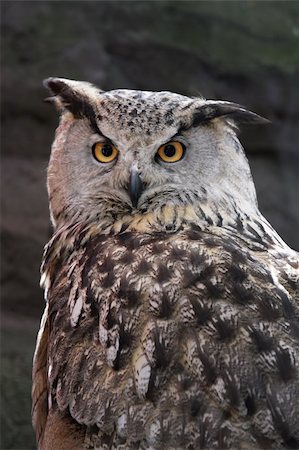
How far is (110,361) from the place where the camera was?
1.90 metres

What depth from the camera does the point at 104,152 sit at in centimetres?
222

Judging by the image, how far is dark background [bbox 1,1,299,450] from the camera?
4.18 meters

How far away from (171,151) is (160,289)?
42 centimetres

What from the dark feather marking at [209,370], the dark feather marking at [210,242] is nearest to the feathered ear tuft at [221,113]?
the dark feather marking at [210,242]

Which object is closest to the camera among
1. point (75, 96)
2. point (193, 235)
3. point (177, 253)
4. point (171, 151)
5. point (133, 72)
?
point (177, 253)

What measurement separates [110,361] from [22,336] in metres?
2.16

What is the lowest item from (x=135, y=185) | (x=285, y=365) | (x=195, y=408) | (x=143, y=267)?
(x=195, y=408)

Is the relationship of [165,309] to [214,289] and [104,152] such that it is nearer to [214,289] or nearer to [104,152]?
[214,289]

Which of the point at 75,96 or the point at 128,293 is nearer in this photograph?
the point at 128,293

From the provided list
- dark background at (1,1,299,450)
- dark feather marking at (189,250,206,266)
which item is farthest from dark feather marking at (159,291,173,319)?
dark background at (1,1,299,450)

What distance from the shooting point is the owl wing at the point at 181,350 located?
5.87 ft

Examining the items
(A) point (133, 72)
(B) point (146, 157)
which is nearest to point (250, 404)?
(B) point (146, 157)

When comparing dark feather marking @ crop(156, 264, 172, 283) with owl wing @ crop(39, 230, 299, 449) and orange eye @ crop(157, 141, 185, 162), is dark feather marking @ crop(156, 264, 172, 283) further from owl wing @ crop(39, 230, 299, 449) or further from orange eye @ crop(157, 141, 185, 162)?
orange eye @ crop(157, 141, 185, 162)

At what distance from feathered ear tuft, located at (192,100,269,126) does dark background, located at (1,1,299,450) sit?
6.30 ft
